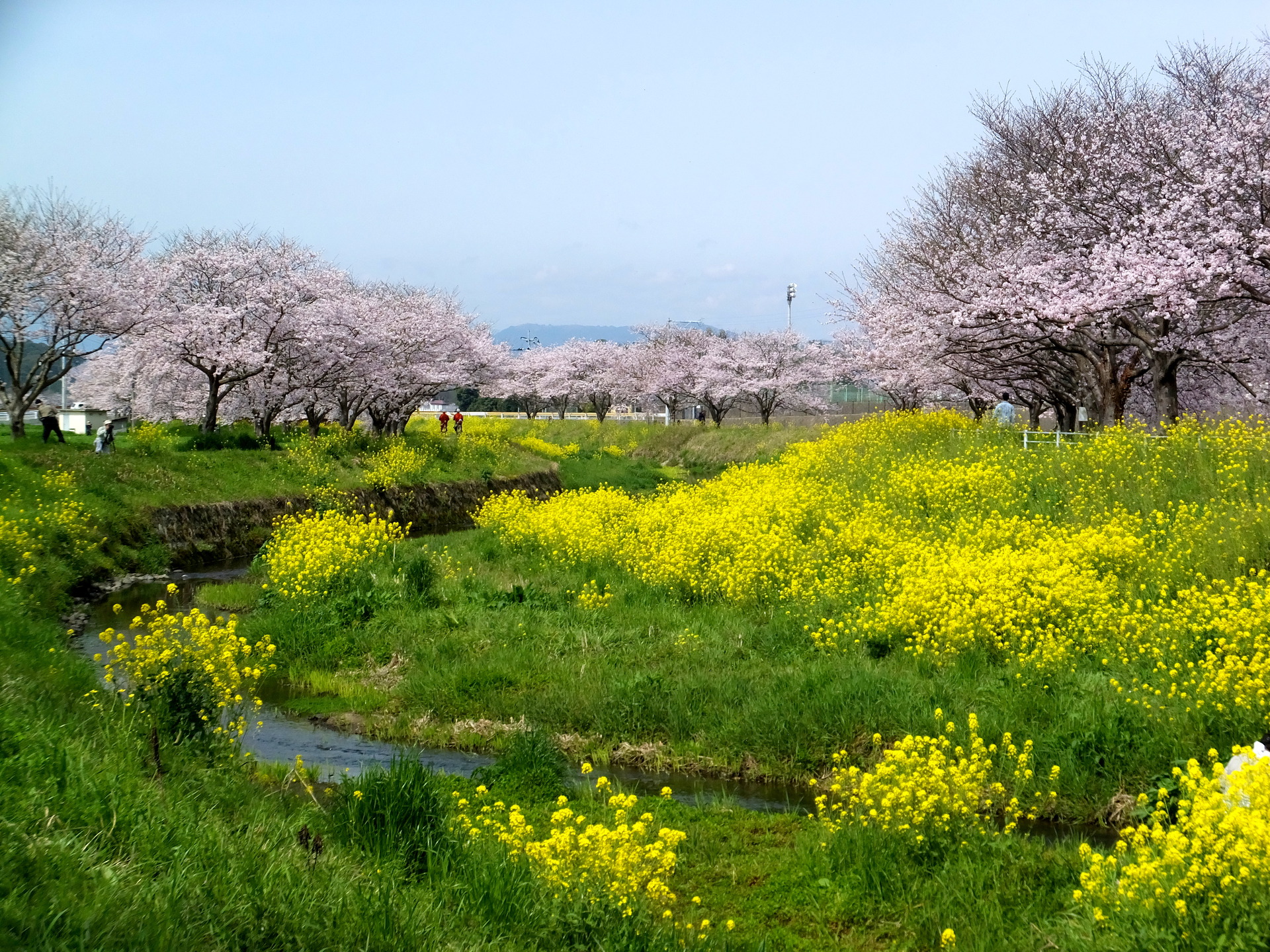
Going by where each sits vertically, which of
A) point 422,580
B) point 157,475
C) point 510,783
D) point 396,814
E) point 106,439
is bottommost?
point 510,783

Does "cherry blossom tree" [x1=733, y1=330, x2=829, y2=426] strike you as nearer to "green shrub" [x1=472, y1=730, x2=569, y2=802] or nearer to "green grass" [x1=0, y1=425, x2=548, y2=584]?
"green grass" [x1=0, y1=425, x2=548, y2=584]

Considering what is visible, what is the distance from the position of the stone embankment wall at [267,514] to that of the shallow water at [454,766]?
402 inches

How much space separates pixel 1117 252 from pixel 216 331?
880 inches

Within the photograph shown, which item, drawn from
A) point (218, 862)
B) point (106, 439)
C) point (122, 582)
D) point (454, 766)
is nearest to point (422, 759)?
point (454, 766)

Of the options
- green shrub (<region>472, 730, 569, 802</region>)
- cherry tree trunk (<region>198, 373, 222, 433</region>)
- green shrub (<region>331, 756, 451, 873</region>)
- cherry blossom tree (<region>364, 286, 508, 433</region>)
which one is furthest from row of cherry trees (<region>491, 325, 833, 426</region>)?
green shrub (<region>331, 756, 451, 873</region>)

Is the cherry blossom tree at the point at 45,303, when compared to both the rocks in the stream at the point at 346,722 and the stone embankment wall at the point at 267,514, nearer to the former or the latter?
the stone embankment wall at the point at 267,514

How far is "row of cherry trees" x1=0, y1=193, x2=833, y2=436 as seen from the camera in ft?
74.4

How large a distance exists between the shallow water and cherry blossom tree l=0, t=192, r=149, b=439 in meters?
15.6

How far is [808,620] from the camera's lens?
12023mm

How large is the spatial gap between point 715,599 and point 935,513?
469 cm

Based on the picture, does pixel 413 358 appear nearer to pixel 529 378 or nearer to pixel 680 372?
pixel 680 372

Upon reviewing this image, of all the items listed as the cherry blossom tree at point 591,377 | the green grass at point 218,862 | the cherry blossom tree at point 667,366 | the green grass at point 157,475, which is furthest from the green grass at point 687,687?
the cherry blossom tree at point 591,377

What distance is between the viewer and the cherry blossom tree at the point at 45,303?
72.1ft

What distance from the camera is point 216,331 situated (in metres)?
26.3
